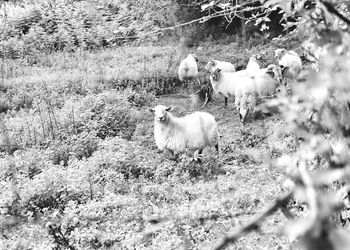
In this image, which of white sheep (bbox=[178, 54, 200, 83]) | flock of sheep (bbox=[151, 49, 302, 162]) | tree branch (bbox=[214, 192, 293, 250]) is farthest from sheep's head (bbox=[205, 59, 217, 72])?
tree branch (bbox=[214, 192, 293, 250])

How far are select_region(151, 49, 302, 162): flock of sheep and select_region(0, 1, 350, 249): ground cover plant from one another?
11.3 inches

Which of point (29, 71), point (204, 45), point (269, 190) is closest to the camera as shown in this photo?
point (269, 190)

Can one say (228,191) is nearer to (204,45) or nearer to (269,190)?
(269,190)

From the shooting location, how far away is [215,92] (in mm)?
12789

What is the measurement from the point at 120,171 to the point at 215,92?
565cm

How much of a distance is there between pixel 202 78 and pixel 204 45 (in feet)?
18.3

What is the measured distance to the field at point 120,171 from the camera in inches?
191

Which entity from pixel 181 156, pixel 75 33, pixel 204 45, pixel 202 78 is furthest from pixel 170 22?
pixel 181 156

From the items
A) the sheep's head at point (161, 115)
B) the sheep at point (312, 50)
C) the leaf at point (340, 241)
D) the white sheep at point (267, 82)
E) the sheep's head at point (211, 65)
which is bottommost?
the sheep's head at point (211, 65)

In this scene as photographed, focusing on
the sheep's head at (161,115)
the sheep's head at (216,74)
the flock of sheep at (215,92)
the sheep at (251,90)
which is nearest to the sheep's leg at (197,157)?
the flock of sheep at (215,92)

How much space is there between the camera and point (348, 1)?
4.97 ft

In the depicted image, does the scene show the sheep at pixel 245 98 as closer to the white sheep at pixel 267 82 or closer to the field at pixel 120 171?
the white sheep at pixel 267 82

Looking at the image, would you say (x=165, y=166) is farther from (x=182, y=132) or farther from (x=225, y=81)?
(x=225, y=81)

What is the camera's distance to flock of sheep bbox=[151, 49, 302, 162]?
8.66m
